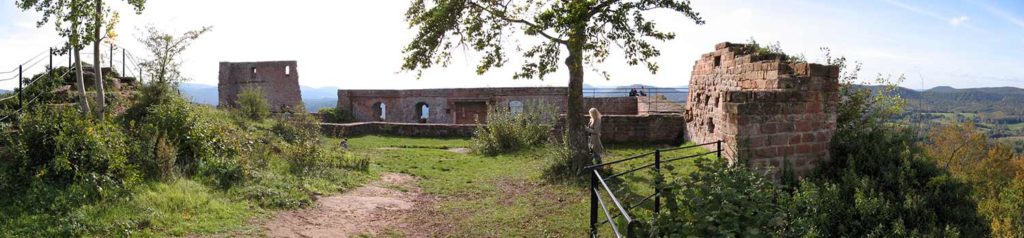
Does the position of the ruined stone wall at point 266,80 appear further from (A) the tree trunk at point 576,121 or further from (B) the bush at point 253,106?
(A) the tree trunk at point 576,121

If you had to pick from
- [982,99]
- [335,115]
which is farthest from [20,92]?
[982,99]

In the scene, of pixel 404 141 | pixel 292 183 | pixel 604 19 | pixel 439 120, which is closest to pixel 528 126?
pixel 404 141

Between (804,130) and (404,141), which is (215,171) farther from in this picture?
(404,141)

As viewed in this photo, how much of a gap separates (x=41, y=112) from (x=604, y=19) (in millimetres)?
7926

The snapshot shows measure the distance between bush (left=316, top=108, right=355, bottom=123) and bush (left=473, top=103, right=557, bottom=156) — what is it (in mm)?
17670

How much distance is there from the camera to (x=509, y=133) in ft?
48.8

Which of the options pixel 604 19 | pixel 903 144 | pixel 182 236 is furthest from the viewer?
pixel 604 19

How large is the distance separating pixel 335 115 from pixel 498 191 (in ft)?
79.4

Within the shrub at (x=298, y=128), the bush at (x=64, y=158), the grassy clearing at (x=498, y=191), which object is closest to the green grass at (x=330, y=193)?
the grassy clearing at (x=498, y=191)

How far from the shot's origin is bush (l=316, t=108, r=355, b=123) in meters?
31.6

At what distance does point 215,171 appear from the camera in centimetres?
885

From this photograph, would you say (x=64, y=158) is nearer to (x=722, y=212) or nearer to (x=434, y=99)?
(x=722, y=212)

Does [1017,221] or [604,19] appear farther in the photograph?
[1017,221]

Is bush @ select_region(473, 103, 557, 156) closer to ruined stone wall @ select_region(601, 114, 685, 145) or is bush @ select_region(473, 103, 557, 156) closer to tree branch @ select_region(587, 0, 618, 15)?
ruined stone wall @ select_region(601, 114, 685, 145)
